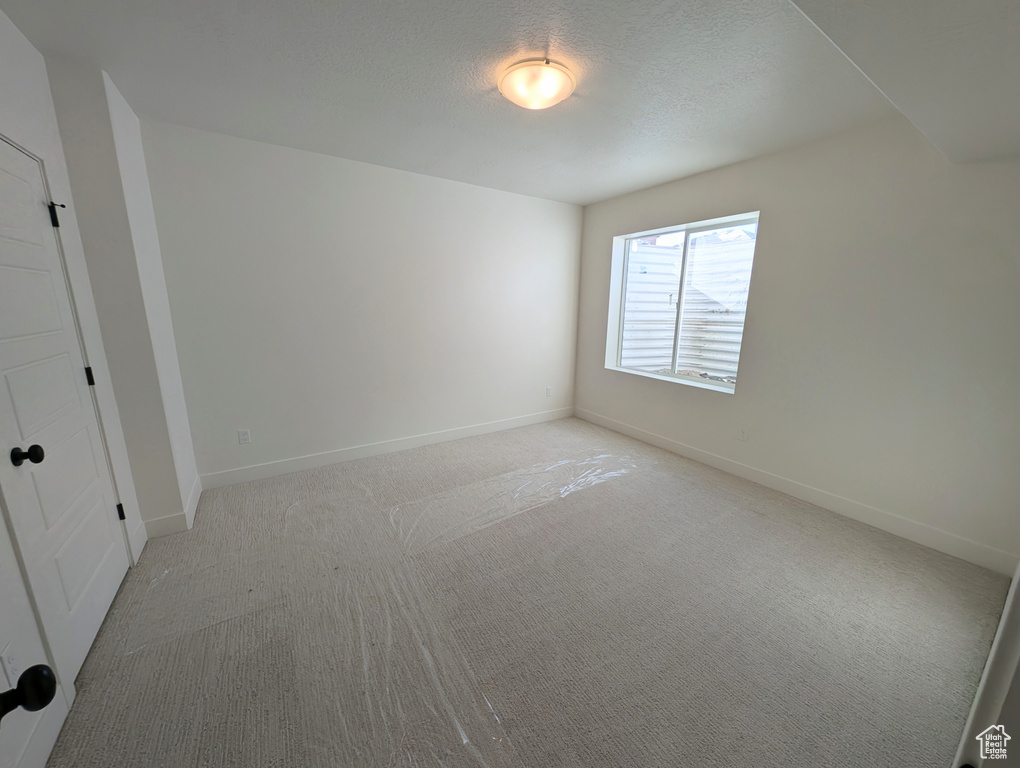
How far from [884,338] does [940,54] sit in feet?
5.63

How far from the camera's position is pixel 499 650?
1644 millimetres

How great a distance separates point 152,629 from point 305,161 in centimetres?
304

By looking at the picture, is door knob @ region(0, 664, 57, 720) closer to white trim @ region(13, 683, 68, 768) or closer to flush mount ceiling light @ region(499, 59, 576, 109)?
white trim @ region(13, 683, 68, 768)

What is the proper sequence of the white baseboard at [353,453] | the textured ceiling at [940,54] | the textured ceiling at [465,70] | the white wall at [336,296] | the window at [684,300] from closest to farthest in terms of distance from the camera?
the textured ceiling at [940,54], the textured ceiling at [465,70], the white wall at [336,296], the white baseboard at [353,453], the window at [684,300]

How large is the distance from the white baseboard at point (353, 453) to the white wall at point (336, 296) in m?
0.01

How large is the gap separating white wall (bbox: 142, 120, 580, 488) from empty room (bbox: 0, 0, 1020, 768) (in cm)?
3

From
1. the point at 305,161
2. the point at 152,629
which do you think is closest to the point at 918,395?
the point at 152,629

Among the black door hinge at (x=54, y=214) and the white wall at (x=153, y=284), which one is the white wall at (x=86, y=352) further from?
the white wall at (x=153, y=284)

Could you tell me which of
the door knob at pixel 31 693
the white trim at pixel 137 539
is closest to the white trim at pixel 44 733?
the white trim at pixel 137 539

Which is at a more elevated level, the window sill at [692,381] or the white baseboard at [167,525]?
the window sill at [692,381]

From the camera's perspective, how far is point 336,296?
10.5 feet

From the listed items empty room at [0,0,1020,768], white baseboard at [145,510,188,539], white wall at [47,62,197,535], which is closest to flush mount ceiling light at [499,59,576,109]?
empty room at [0,0,1020,768]

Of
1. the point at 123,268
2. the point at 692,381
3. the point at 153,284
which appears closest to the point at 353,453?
the point at 153,284

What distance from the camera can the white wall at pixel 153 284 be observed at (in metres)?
2.08
